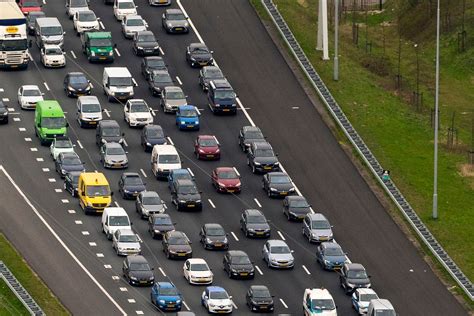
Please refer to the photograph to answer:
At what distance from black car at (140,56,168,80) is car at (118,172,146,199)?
21.0m

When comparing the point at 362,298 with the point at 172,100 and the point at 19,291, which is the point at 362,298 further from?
the point at 172,100

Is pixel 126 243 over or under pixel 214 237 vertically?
over

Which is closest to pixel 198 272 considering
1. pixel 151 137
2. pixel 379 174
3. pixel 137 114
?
pixel 151 137

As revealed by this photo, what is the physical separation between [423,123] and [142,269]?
40525mm

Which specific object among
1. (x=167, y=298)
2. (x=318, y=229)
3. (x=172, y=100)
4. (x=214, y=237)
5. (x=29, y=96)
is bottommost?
(x=318, y=229)

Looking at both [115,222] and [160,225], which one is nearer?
[115,222]

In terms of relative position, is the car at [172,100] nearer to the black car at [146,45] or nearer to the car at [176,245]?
the black car at [146,45]

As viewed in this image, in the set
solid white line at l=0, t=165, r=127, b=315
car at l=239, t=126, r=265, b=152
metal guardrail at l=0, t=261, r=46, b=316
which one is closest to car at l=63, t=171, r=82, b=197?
solid white line at l=0, t=165, r=127, b=315

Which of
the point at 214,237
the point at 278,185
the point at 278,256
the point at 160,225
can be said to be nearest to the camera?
the point at 278,256

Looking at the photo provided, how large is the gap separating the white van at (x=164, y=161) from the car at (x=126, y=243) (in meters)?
12.5

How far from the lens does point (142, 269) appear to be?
158 meters

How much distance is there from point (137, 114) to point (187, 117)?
4113mm

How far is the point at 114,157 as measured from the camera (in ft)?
577

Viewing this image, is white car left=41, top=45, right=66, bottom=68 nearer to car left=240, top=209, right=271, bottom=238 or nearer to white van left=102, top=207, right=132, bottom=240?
white van left=102, top=207, right=132, bottom=240
